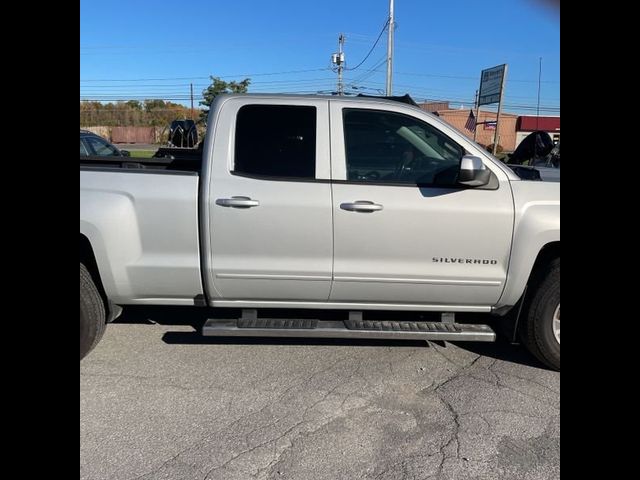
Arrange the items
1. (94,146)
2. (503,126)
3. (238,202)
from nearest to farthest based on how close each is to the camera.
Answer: (238,202)
(94,146)
(503,126)

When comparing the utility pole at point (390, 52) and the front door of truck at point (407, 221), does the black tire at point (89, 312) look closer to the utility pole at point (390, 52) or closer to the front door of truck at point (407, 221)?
the front door of truck at point (407, 221)

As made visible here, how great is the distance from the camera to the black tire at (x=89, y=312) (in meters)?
3.13

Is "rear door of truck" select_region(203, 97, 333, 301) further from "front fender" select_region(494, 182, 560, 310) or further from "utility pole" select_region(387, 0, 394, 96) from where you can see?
"utility pole" select_region(387, 0, 394, 96)

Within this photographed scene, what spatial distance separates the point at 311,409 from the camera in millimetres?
2871

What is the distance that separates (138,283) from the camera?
319cm

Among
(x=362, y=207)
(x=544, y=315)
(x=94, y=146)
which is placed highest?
(x=94, y=146)

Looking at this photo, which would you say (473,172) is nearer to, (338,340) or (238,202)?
(238,202)

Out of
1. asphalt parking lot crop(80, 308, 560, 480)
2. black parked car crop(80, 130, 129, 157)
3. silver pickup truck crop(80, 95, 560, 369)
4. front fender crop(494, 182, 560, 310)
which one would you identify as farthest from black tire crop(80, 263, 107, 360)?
black parked car crop(80, 130, 129, 157)

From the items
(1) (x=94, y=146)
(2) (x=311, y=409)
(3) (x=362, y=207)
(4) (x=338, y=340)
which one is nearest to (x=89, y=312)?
(2) (x=311, y=409)

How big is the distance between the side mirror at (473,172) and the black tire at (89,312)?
2615mm

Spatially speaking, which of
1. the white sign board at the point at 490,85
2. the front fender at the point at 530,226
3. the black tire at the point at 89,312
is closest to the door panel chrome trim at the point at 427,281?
the front fender at the point at 530,226

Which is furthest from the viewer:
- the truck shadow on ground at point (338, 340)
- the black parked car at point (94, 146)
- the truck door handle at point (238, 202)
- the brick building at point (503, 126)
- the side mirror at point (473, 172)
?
the brick building at point (503, 126)

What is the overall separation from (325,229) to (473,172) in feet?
3.40
